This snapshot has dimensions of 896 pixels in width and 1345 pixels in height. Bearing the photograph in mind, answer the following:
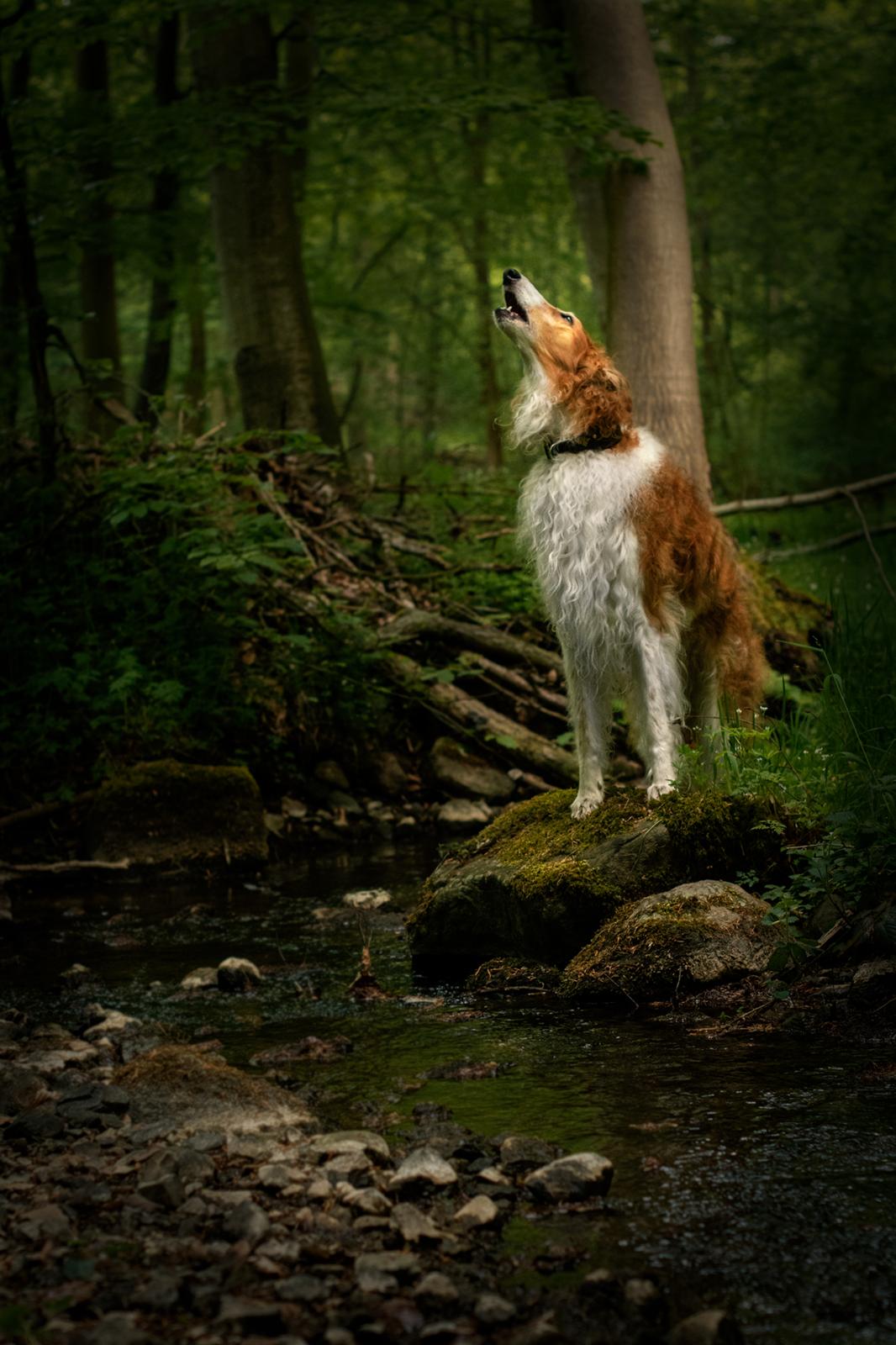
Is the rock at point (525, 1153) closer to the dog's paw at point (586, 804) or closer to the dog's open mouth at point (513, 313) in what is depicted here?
the dog's paw at point (586, 804)

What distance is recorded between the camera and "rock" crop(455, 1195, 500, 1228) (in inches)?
112

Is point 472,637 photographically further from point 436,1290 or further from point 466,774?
point 436,1290

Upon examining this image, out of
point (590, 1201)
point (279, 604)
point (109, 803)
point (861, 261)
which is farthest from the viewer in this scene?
point (861, 261)

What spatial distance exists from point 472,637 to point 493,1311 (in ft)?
23.7

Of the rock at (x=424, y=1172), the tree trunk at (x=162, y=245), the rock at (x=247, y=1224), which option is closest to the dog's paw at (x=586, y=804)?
the rock at (x=424, y=1172)

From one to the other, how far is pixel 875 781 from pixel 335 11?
30.2 ft

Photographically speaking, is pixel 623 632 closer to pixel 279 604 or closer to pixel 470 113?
pixel 279 604

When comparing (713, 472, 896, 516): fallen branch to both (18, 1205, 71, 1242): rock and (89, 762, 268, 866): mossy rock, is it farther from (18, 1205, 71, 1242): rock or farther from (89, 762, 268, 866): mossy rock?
(18, 1205, 71, 1242): rock

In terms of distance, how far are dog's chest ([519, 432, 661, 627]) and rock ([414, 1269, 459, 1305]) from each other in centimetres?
319

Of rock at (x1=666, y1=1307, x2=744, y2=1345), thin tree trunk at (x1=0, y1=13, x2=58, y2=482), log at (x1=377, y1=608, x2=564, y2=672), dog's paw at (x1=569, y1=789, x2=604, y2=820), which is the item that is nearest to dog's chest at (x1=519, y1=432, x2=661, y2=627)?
dog's paw at (x1=569, y1=789, x2=604, y2=820)

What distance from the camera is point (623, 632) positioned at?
5.32 meters

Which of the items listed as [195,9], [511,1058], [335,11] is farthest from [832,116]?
[511,1058]

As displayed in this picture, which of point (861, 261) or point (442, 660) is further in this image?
point (861, 261)

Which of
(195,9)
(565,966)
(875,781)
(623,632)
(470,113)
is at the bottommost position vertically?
(565,966)
